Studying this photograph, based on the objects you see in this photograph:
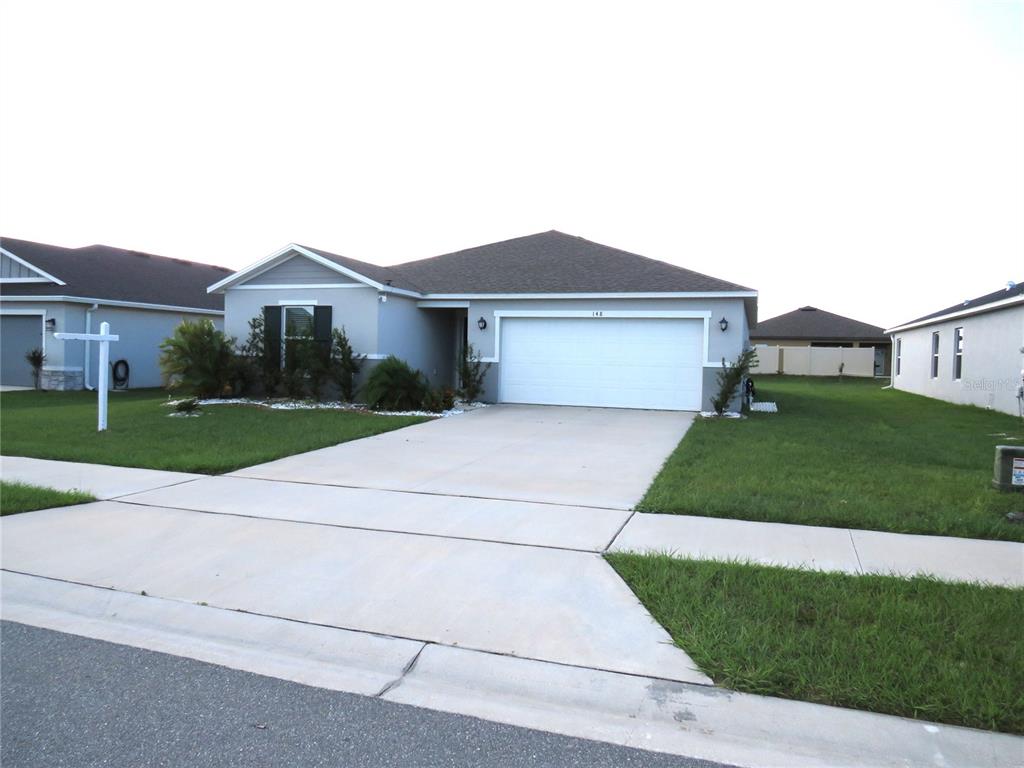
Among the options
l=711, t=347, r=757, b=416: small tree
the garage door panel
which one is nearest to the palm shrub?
l=711, t=347, r=757, b=416: small tree

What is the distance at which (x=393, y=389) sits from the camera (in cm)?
1599

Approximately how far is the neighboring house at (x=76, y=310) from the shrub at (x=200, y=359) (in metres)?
5.62

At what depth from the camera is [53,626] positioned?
14.8 ft

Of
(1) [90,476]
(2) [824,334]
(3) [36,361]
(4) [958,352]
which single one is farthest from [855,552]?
(2) [824,334]

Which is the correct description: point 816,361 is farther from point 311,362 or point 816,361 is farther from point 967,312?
point 311,362

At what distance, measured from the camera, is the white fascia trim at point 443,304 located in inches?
723

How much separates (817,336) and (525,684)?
4657 cm

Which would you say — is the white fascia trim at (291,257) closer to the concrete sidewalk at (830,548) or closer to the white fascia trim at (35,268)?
the white fascia trim at (35,268)

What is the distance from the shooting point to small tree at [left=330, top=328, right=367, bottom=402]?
16.9m

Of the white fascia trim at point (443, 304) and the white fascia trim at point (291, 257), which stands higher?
the white fascia trim at point (291, 257)

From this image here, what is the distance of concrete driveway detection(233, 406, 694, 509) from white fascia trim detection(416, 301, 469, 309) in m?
4.61

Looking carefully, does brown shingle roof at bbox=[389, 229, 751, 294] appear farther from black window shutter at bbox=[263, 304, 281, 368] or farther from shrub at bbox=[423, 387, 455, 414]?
black window shutter at bbox=[263, 304, 281, 368]

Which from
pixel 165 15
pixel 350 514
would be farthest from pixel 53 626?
pixel 165 15

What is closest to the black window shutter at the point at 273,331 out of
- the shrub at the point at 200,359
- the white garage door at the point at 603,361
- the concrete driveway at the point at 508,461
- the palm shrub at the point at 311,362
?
→ the palm shrub at the point at 311,362
